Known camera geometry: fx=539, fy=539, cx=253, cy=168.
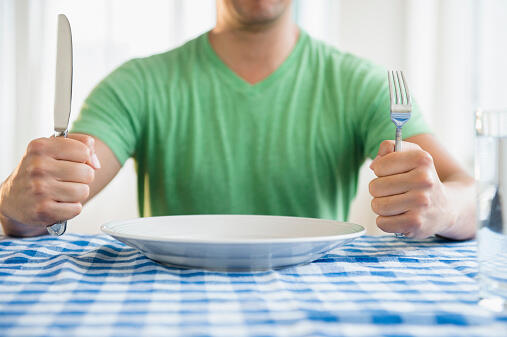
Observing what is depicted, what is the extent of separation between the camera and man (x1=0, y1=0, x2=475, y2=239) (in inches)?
52.4

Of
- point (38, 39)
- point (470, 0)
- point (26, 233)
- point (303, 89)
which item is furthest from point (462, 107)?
point (26, 233)

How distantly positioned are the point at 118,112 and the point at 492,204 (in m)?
0.99

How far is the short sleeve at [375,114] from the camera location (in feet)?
3.98

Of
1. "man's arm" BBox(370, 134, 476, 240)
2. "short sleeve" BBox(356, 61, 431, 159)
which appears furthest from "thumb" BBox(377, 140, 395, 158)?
"short sleeve" BBox(356, 61, 431, 159)

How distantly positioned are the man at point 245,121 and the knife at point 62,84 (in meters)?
0.43

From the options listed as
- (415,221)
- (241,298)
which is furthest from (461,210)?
(241,298)

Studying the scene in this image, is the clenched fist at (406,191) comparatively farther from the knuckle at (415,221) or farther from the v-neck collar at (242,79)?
the v-neck collar at (242,79)

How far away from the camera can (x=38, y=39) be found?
9.34ft

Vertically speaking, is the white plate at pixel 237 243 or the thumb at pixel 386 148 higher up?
the thumb at pixel 386 148

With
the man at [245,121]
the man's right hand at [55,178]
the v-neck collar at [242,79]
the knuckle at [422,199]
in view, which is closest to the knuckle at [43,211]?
the man's right hand at [55,178]

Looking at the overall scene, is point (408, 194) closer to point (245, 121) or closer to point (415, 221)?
point (415, 221)

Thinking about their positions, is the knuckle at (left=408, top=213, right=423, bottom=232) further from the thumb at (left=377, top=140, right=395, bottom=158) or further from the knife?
the knife

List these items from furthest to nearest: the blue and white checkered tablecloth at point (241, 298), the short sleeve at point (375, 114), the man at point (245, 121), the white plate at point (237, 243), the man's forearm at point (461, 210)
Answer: the man at point (245, 121) → the short sleeve at point (375, 114) → the man's forearm at point (461, 210) → the white plate at point (237, 243) → the blue and white checkered tablecloth at point (241, 298)

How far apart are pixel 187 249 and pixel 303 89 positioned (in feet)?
2.94
